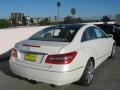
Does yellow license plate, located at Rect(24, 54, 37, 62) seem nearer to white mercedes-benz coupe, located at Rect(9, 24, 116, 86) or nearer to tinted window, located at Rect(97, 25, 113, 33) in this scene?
white mercedes-benz coupe, located at Rect(9, 24, 116, 86)

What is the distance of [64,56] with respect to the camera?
432 cm

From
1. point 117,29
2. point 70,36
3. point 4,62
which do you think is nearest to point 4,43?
point 4,62

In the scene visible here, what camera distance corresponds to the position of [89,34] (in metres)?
5.63

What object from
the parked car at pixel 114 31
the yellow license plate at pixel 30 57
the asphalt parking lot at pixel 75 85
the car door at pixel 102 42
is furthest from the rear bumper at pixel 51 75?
the parked car at pixel 114 31

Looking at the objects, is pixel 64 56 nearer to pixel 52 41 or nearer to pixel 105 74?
pixel 52 41

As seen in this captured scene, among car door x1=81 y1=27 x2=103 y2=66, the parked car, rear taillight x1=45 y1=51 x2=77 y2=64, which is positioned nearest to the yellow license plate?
rear taillight x1=45 y1=51 x2=77 y2=64

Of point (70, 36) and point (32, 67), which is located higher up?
point (70, 36)

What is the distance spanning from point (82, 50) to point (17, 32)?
4.96 meters

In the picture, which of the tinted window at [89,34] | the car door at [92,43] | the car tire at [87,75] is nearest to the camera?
the car tire at [87,75]

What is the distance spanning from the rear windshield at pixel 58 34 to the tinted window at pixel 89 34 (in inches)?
9.7

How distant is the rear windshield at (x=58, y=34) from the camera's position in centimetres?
503

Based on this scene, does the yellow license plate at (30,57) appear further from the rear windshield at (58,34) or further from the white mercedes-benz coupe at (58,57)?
the rear windshield at (58,34)

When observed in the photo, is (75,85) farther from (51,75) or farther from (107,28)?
(107,28)

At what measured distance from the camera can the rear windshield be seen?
5027 mm
